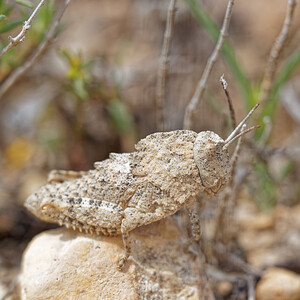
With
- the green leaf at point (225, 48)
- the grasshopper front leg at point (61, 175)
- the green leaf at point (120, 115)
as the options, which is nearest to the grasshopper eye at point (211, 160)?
the grasshopper front leg at point (61, 175)

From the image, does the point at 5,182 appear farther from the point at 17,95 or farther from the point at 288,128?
the point at 288,128

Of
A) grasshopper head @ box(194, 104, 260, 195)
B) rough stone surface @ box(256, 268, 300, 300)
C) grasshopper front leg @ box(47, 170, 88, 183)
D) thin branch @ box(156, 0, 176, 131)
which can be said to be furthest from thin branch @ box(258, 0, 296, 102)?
grasshopper front leg @ box(47, 170, 88, 183)

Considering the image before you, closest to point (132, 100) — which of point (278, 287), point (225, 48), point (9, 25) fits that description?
point (225, 48)

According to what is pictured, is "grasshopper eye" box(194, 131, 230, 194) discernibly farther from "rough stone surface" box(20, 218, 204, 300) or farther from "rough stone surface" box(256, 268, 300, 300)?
"rough stone surface" box(256, 268, 300, 300)

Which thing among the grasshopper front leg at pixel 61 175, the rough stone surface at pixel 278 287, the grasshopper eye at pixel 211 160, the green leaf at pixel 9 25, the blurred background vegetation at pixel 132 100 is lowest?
the rough stone surface at pixel 278 287

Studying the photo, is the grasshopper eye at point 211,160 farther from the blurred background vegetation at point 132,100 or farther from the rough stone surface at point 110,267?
the blurred background vegetation at point 132,100

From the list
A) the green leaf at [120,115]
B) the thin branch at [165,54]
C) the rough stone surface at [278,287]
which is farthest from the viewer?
the green leaf at [120,115]

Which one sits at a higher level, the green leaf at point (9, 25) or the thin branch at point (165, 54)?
the green leaf at point (9, 25)
